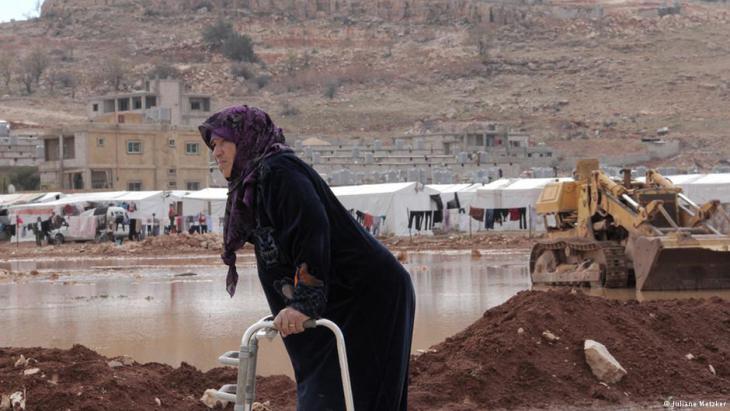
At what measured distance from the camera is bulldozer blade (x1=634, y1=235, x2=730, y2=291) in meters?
17.6

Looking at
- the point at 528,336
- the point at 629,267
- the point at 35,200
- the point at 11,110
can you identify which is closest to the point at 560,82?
the point at 11,110

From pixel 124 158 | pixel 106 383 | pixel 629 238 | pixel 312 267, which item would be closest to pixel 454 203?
pixel 124 158

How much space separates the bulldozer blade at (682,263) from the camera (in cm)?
1758

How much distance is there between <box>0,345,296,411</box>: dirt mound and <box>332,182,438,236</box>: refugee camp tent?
35.1 meters

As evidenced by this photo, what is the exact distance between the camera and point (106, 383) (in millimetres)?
8203

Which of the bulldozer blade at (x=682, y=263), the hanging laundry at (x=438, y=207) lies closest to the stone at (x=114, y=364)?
the bulldozer blade at (x=682, y=263)

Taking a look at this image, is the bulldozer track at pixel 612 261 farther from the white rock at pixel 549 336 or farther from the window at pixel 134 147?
the window at pixel 134 147

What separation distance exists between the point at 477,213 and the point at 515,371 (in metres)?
36.9

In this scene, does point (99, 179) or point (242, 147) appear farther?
point (99, 179)

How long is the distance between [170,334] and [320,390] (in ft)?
29.6

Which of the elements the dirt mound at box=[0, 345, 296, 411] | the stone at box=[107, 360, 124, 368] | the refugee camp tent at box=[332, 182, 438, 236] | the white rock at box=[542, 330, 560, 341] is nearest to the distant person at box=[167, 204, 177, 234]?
the refugee camp tent at box=[332, 182, 438, 236]

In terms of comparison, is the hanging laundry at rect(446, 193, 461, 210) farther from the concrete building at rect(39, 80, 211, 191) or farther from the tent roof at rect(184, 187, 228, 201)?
→ the concrete building at rect(39, 80, 211, 191)

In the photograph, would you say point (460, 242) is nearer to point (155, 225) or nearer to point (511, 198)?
point (511, 198)

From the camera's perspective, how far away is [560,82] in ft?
Result: 398
